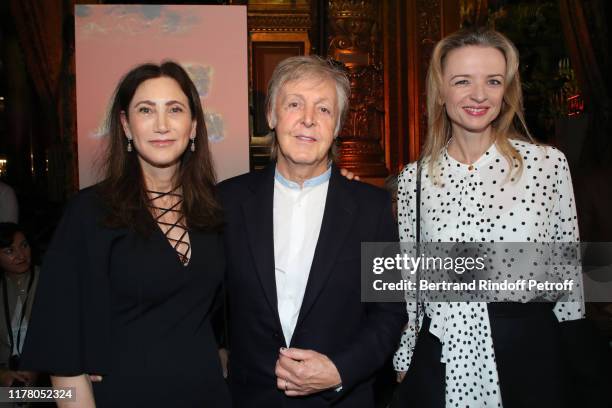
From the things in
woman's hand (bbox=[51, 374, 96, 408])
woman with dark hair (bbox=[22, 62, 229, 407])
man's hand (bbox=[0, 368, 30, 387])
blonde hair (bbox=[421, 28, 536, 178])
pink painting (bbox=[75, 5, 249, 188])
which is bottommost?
man's hand (bbox=[0, 368, 30, 387])

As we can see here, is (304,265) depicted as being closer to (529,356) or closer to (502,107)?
(529,356)

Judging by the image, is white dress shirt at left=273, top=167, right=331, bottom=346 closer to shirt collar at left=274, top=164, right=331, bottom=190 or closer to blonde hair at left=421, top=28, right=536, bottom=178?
shirt collar at left=274, top=164, right=331, bottom=190

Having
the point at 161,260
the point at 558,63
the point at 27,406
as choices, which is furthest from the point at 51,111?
the point at 558,63

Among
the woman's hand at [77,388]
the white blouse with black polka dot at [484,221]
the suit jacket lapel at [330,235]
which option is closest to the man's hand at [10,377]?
the woman's hand at [77,388]

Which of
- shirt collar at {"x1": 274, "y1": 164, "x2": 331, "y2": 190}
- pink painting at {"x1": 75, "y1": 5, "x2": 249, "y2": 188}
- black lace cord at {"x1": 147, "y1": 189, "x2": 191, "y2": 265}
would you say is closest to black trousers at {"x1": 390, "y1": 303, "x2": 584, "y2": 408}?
shirt collar at {"x1": 274, "y1": 164, "x2": 331, "y2": 190}

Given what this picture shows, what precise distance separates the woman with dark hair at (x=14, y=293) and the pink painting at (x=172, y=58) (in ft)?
1.77

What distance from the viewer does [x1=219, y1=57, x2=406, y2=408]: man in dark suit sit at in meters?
1.89

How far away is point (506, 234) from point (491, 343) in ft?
1.13

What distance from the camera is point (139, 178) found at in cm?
197

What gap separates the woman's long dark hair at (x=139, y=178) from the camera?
184 cm

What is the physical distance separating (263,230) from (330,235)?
0.22m

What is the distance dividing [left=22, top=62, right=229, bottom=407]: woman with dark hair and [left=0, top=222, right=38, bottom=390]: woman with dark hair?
197cm

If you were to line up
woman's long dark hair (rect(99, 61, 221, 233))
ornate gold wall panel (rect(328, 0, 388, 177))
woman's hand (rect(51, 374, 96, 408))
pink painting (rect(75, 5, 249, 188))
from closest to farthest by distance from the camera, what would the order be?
woman's hand (rect(51, 374, 96, 408)), woman's long dark hair (rect(99, 61, 221, 233)), pink painting (rect(75, 5, 249, 188)), ornate gold wall panel (rect(328, 0, 388, 177))

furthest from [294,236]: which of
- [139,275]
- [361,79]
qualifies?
[361,79]
